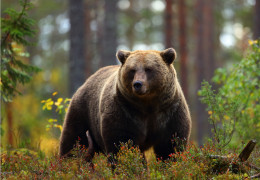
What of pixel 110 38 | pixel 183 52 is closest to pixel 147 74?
pixel 110 38

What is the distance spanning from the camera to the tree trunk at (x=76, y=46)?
42.8ft

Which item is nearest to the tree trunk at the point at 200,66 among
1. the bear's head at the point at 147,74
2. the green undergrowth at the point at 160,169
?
the bear's head at the point at 147,74

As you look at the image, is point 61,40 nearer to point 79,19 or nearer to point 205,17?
point 205,17

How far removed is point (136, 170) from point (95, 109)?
233 centimetres

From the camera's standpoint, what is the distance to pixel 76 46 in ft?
43.5

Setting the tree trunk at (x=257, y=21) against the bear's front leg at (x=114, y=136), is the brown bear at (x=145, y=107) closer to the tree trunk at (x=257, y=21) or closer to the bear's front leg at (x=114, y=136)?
the bear's front leg at (x=114, y=136)

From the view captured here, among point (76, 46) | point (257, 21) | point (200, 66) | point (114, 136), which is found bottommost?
point (200, 66)

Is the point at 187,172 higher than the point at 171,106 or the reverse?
the reverse

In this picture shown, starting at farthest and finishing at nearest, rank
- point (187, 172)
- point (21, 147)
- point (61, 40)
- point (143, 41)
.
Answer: point (143, 41) → point (61, 40) → point (21, 147) → point (187, 172)

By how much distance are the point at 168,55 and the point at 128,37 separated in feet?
81.3

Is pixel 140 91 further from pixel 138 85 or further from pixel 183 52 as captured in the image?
pixel 183 52

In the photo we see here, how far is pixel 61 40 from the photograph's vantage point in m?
29.7

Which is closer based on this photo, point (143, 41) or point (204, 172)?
point (204, 172)

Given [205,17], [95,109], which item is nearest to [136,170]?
[95,109]
